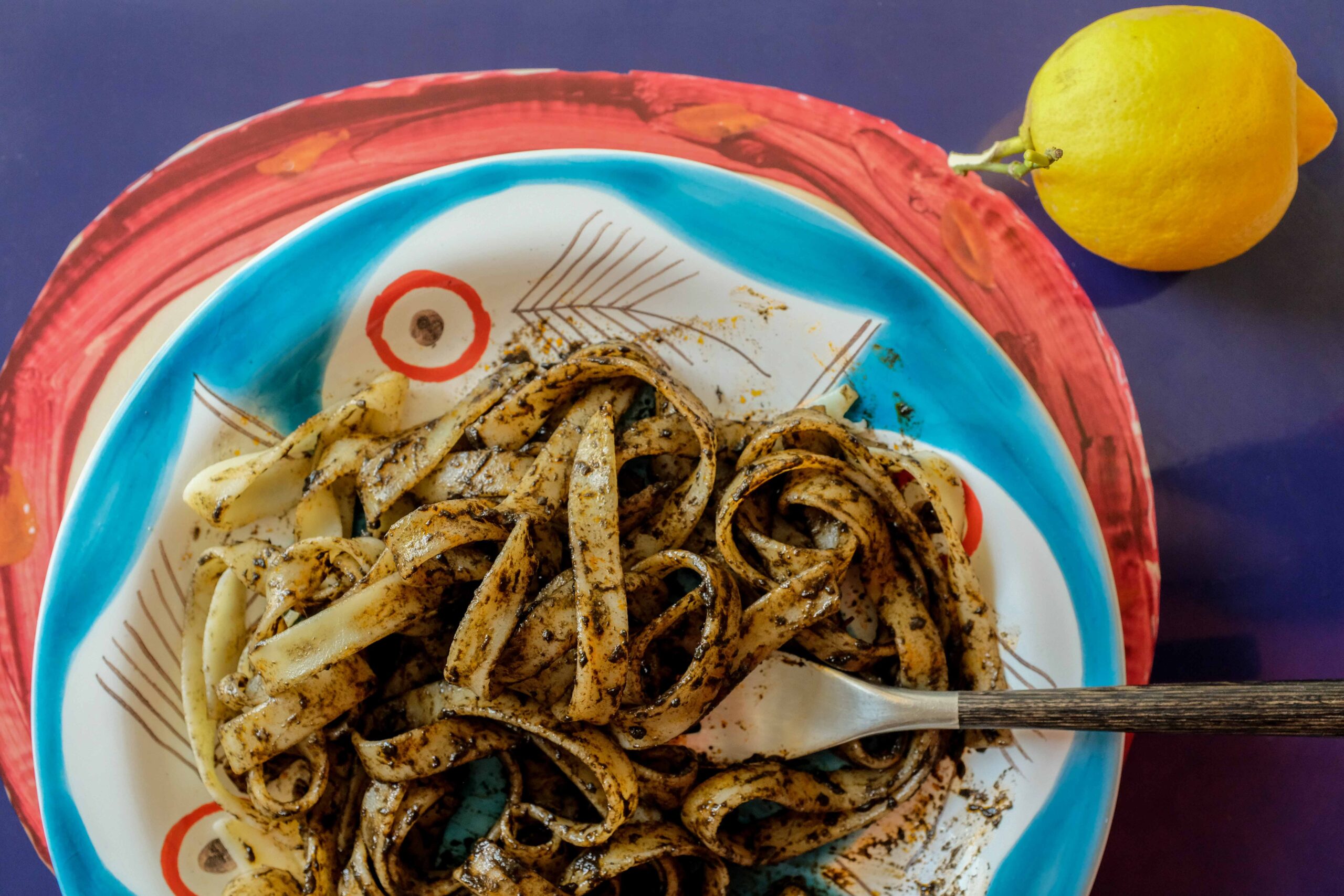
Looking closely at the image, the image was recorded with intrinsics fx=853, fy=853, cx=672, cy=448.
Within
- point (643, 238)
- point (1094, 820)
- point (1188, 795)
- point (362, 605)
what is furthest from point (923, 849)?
point (643, 238)

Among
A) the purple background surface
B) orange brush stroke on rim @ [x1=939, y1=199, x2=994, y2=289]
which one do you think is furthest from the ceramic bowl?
the purple background surface

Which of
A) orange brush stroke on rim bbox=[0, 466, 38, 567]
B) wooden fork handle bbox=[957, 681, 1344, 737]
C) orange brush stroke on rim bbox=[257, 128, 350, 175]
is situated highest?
orange brush stroke on rim bbox=[257, 128, 350, 175]

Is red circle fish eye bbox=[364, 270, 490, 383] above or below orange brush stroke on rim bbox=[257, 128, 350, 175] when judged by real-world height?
below

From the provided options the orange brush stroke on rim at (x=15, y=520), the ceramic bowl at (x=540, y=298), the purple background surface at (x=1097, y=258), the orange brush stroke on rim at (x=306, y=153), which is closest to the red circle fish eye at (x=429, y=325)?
the ceramic bowl at (x=540, y=298)

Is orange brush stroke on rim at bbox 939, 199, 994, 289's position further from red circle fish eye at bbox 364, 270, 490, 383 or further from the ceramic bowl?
red circle fish eye at bbox 364, 270, 490, 383

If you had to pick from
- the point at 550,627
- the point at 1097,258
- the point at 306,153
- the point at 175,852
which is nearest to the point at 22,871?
the point at 175,852

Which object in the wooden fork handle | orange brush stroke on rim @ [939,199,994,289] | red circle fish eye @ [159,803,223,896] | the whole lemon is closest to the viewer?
the wooden fork handle

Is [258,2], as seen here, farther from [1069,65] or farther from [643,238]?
[1069,65]
